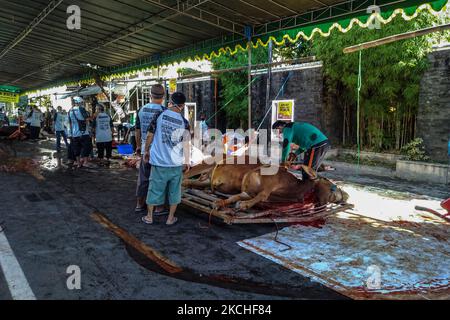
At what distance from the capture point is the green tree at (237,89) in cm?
1573

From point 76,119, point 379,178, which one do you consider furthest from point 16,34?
point 379,178

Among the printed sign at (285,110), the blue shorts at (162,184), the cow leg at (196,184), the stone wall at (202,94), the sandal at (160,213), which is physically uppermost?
the stone wall at (202,94)

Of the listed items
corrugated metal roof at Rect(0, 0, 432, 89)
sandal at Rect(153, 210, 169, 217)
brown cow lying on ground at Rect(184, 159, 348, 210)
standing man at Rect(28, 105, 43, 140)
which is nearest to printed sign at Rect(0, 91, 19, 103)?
standing man at Rect(28, 105, 43, 140)

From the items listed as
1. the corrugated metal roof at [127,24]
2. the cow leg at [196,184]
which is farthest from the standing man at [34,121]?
the cow leg at [196,184]

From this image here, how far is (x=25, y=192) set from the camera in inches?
244

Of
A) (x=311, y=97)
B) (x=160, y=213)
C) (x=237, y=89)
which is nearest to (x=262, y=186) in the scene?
(x=160, y=213)

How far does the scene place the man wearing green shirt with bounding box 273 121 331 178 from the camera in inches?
221

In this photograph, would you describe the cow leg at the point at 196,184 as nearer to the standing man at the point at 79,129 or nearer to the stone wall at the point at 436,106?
the standing man at the point at 79,129

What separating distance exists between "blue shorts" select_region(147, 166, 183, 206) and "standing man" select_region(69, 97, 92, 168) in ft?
17.0

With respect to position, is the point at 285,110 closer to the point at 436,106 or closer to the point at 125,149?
the point at 436,106

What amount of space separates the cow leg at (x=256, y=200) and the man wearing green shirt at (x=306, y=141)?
0.93 metres

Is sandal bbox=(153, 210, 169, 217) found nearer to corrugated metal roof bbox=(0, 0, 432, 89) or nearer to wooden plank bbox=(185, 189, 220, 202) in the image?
wooden plank bbox=(185, 189, 220, 202)

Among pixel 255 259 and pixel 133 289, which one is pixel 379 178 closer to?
pixel 255 259
